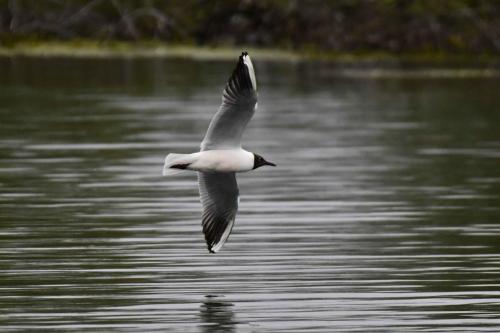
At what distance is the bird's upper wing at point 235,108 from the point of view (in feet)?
42.4

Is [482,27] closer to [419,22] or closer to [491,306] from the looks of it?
[419,22]

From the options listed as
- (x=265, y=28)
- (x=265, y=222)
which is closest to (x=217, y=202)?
(x=265, y=222)

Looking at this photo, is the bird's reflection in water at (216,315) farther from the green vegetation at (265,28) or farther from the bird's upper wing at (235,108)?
the green vegetation at (265,28)

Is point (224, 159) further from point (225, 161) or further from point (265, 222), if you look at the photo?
point (265, 222)

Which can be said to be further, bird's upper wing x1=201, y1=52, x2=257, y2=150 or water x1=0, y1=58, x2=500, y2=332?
bird's upper wing x1=201, y1=52, x2=257, y2=150

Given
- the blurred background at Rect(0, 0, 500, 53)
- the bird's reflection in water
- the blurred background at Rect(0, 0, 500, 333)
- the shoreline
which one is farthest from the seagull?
the blurred background at Rect(0, 0, 500, 53)

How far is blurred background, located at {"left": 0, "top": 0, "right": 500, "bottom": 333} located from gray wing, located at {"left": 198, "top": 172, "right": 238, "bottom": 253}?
1.32 feet

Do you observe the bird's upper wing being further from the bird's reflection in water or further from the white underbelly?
the bird's reflection in water

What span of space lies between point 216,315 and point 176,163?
4.95 feet

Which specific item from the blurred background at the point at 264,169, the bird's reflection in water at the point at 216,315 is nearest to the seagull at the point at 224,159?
the blurred background at the point at 264,169

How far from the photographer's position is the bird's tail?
43.0 ft

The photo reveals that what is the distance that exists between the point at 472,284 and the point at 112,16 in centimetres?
3461

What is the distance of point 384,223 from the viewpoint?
17.0 m

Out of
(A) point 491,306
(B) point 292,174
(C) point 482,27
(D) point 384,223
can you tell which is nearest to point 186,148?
(B) point 292,174
